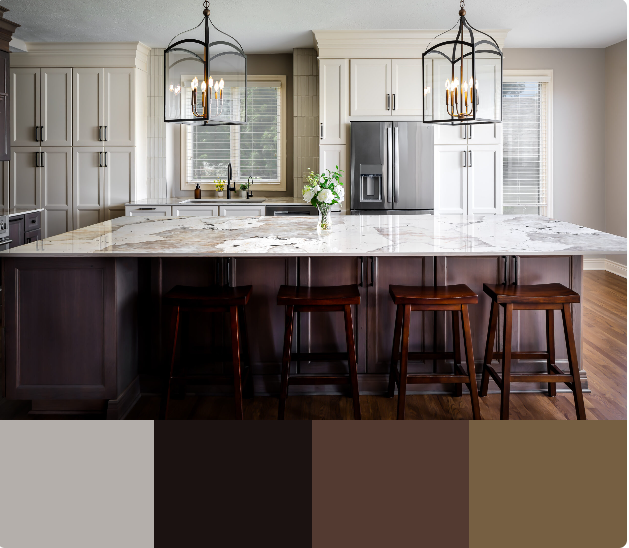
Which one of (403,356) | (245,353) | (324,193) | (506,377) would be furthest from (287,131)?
(506,377)

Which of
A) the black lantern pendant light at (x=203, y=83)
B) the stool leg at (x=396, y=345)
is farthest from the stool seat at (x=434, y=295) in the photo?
the black lantern pendant light at (x=203, y=83)

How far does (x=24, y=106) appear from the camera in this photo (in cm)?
594

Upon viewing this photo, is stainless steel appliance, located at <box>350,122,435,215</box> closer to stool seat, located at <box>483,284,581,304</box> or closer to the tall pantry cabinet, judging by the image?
the tall pantry cabinet

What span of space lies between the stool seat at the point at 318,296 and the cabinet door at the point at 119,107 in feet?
12.8

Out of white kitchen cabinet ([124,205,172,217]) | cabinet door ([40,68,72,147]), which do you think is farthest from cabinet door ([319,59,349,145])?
cabinet door ([40,68,72,147])

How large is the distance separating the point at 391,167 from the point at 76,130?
324 centimetres

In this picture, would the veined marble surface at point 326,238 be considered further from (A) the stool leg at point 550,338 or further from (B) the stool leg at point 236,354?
(A) the stool leg at point 550,338

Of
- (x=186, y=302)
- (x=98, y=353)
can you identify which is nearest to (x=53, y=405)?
(x=98, y=353)

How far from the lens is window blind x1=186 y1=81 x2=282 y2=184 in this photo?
6.54 m

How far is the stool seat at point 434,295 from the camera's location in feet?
8.57

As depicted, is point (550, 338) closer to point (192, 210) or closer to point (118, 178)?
point (192, 210)

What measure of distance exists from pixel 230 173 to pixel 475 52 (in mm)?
4003

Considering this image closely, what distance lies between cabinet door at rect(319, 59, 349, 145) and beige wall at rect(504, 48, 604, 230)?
2.09 meters

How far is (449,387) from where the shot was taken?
3.15 meters
